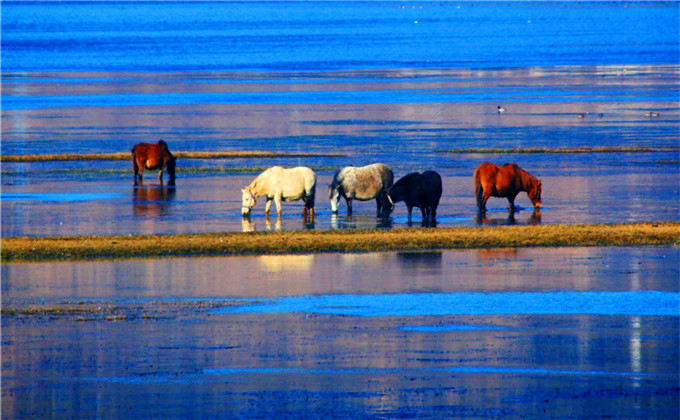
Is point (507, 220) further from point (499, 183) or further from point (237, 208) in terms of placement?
point (237, 208)

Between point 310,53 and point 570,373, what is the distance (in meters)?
99.7

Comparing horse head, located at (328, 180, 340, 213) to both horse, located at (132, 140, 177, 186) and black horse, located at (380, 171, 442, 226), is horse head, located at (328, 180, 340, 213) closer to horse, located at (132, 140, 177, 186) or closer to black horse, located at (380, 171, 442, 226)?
black horse, located at (380, 171, 442, 226)

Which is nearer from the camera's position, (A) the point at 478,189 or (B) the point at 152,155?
(A) the point at 478,189

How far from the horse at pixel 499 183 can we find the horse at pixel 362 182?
73.0 inches

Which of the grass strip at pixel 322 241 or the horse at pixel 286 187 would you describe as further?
the horse at pixel 286 187

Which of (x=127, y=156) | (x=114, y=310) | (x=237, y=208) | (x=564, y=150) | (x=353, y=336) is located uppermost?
(x=564, y=150)

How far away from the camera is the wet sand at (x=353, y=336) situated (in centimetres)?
1253

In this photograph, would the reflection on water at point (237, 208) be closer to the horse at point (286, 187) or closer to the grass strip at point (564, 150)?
the horse at point (286, 187)

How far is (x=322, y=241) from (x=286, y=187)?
2.97 meters

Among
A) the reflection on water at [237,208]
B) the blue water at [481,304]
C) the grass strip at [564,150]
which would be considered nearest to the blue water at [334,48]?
the grass strip at [564,150]

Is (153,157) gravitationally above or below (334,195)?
above

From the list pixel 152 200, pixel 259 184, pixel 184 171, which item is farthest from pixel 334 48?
pixel 259 184

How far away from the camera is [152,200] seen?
28469 millimetres

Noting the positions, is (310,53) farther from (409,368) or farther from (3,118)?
(409,368)
